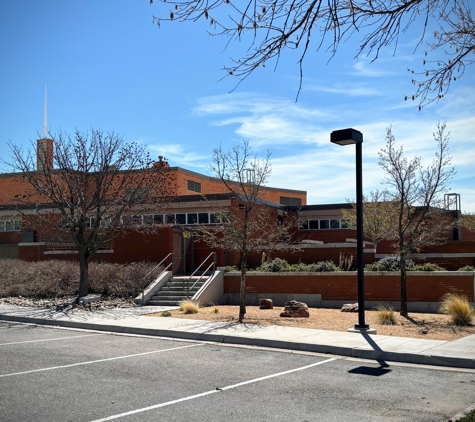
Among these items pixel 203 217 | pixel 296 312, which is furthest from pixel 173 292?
pixel 203 217

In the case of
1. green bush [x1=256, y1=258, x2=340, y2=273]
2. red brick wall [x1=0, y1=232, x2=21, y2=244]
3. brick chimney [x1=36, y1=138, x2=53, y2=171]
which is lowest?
green bush [x1=256, y1=258, x2=340, y2=273]

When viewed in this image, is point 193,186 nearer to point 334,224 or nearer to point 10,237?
point 334,224

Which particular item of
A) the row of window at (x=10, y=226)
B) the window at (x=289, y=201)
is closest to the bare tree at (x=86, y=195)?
the row of window at (x=10, y=226)

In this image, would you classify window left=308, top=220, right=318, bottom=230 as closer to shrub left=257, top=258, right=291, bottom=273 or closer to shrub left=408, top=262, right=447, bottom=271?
shrub left=257, top=258, right=291, bottom=273

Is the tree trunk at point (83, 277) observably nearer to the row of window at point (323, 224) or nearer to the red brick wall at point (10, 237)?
the red brick wall at point (10, 237)

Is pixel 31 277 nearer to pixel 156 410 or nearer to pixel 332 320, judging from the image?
pixel 332 320

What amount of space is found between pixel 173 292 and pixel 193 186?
22.6m

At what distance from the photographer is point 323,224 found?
37719mm

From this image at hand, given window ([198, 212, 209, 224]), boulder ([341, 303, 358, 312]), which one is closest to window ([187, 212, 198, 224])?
window ([198, 212, 209, 224])

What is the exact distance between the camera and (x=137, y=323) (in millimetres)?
15703

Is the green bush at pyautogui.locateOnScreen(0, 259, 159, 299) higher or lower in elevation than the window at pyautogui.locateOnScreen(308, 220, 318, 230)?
lower

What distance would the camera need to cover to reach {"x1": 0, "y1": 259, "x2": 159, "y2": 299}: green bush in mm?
22202

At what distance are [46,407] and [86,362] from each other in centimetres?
327

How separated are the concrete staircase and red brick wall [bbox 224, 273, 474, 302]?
1.38 metres
